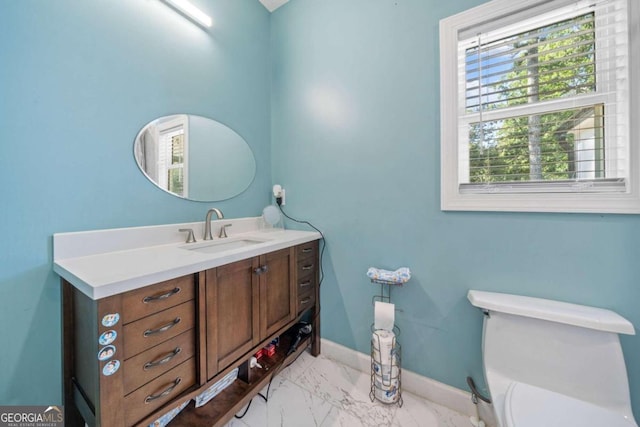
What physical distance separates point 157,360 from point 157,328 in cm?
12

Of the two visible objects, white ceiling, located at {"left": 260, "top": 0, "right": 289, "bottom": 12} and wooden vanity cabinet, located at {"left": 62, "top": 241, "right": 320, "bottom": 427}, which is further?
white ceiling, located at {"left": 260, "top": 0, "right": 289, "bottom": 12}

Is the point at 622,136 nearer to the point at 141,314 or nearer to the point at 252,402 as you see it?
the point at 141,314

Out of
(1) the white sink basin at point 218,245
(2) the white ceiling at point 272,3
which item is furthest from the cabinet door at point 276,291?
(2) the white ceiling at point 272,3

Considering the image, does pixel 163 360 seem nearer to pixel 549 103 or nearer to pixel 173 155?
pixel 173 155

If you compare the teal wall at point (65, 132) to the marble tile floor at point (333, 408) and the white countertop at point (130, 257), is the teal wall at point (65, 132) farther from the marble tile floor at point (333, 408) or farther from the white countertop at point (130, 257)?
the marble tile floor at point (333, 408)

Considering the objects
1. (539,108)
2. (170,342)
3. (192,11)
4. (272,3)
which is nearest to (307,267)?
(170,342)

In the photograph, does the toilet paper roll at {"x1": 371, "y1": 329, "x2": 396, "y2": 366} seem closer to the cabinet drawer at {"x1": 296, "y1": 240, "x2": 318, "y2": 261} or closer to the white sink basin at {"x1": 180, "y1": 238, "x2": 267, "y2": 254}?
the cabinet drawer at {"x1": 296, "y1": 240, "x2": 318, "y2": 261}

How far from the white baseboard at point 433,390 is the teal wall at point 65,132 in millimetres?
1442

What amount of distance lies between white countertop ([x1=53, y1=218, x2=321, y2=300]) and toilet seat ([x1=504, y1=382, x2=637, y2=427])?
1191mm

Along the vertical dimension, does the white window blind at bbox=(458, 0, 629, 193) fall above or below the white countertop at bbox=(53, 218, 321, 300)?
above

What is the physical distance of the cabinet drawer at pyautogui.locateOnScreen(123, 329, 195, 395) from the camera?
0.80 m

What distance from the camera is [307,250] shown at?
164 centimetres

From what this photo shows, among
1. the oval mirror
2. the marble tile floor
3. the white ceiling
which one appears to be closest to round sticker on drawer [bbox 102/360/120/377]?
the marble tile floor

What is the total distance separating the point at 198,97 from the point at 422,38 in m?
1.41
